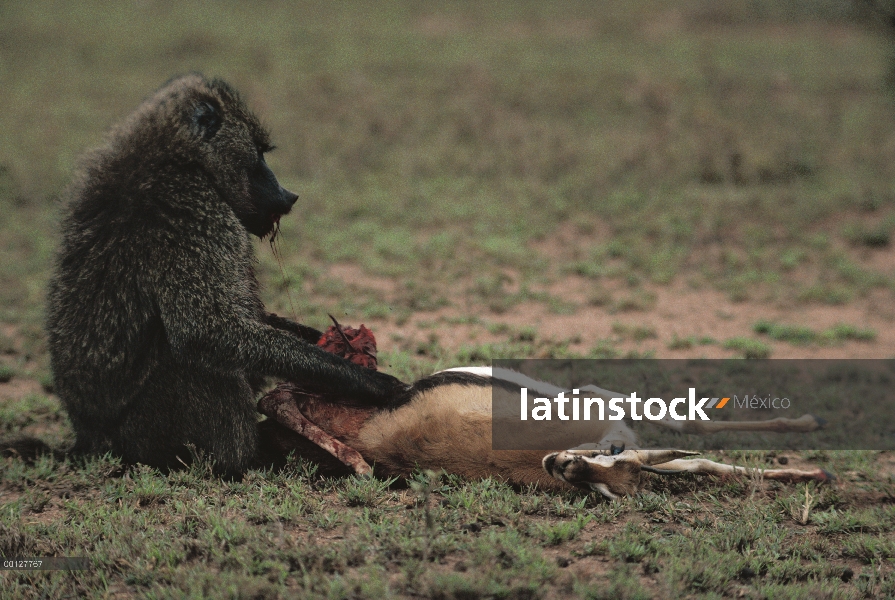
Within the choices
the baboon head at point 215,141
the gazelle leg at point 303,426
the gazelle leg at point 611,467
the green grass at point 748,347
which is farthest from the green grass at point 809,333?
the baboon head at point 215,141

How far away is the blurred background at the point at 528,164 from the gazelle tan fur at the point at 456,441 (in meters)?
1.60

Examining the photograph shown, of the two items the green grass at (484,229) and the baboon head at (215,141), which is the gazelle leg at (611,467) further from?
the baboon head at (215,141)

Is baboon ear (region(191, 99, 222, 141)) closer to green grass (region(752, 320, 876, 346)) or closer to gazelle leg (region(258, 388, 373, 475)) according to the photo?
gazelle leg (region(258, 388, 373, 475))

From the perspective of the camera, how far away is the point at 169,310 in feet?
12.7

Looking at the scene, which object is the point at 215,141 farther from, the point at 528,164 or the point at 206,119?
the point at 528,164

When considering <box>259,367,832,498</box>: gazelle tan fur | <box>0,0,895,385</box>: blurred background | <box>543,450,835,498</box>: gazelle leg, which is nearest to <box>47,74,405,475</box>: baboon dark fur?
<box>259,367,832,498</box>: gazelle tan fur

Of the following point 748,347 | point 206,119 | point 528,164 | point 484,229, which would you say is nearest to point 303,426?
point 206,119

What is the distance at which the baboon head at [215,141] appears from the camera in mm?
4168

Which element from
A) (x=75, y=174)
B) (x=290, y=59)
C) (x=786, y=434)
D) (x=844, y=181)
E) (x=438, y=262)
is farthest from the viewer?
(x=290, y=59)

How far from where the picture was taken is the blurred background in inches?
281

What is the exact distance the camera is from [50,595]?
316 cm

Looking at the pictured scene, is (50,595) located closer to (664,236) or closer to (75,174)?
(75,174)

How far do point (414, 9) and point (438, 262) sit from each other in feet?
39.4

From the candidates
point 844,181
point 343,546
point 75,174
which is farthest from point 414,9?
point 343,546
